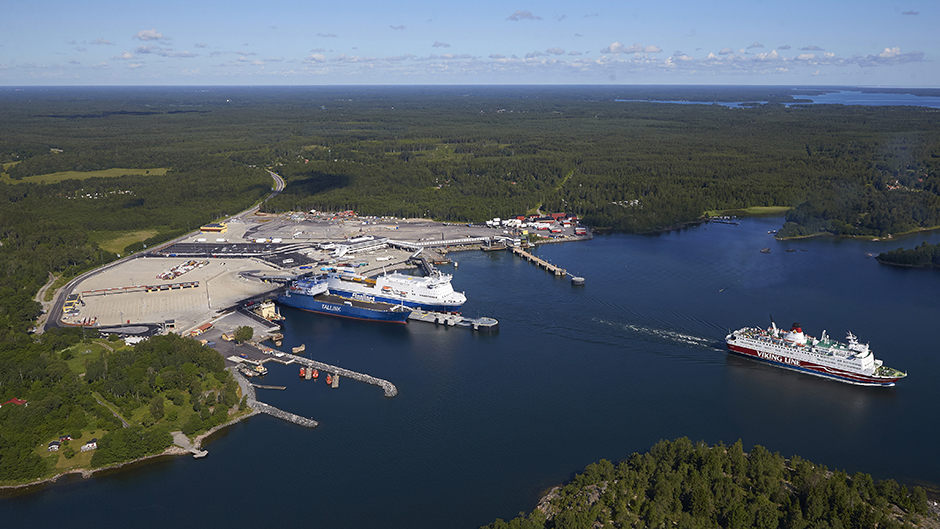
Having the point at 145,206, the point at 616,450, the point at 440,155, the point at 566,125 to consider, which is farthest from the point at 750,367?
the point at 566,125

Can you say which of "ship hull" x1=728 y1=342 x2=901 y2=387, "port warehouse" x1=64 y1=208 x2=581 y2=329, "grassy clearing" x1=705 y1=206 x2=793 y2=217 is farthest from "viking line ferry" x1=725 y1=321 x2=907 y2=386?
"grassy clearing" x1=705 y1=206 x2=793 y2=217

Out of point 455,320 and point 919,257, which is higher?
point 919,257

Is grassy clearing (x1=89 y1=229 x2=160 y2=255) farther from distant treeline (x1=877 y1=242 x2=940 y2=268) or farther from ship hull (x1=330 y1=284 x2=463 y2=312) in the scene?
distant treeline (x1=877 y1=242 x2=940 y2=268)

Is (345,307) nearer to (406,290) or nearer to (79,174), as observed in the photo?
(406,290)

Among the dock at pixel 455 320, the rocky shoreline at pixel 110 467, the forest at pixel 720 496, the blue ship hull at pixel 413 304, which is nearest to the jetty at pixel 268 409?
the rocky shoreline at pixel 110 467

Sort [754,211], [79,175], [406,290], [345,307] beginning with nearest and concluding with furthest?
1. [345,307]
2. [406,290]
3. [754,211]
4. [79,175]

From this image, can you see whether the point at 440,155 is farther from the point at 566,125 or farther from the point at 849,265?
the point at 849,265

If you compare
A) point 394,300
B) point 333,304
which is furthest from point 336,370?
point 394,300
